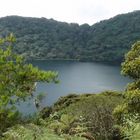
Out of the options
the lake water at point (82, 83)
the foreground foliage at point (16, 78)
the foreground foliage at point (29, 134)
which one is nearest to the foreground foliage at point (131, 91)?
the foreground foliage at point (16, 78)

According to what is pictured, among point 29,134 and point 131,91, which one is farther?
point 131,91

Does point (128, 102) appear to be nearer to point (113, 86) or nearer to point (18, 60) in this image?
point (18, 60)

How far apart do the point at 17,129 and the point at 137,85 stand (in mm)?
11163

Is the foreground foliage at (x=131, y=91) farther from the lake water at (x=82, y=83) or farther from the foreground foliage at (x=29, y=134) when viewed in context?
the lake water at (x=82, y=83)

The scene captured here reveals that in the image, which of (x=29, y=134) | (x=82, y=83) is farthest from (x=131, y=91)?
(x=82, y=83)

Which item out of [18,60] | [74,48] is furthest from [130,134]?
[74,48]

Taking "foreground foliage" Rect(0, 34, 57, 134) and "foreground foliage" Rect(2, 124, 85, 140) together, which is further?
"foreground foliage" Rect(0, 34, 57, 134)

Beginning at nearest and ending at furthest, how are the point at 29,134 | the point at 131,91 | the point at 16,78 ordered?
the point at 29,134, the point at 16,78, the point at 131,91

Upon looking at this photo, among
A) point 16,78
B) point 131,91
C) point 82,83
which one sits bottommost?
point 82,83

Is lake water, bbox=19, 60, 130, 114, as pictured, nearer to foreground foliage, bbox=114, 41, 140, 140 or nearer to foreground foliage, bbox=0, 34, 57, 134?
foreground foliage, bbox=114, 41, 140, 140

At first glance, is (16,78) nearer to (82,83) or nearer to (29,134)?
(29,134)

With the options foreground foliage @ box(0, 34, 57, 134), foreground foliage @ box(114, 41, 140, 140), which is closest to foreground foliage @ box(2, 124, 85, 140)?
foreground foliage @ box(0, 34, 57, 134)

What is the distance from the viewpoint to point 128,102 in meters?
14.3

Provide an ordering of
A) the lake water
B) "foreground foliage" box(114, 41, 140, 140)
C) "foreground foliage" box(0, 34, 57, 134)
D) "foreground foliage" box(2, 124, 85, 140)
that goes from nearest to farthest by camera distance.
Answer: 1. "foreground foliage" box(2, 124, 85, 140)
2. "foreground foliage" box(0, 34, 57, 134)
3. "foreground foliage" box(114, 41, 140, 140)
4. the lake water
